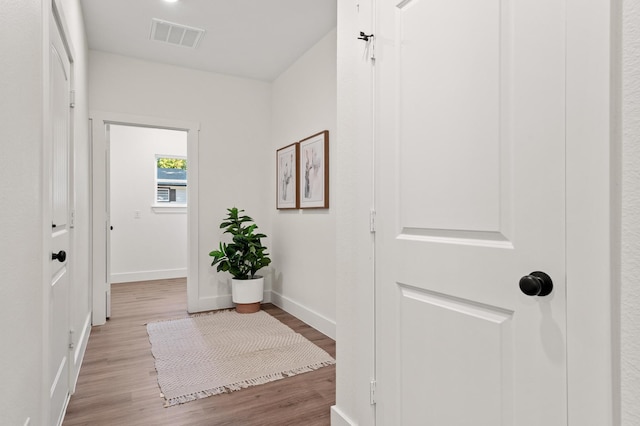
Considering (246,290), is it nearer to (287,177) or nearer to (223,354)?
(223,354)

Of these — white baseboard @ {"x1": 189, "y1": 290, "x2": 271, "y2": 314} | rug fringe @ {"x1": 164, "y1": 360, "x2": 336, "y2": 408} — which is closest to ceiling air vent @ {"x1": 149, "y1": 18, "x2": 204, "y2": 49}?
white baseboard @ {"x1": 189, "y1": 290, "x2": 271, "y2": 314}

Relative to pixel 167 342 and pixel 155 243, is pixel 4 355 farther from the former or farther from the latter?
pixel 155 243

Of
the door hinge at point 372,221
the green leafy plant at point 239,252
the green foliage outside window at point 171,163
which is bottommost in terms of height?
the green leafy plant at point 239,252

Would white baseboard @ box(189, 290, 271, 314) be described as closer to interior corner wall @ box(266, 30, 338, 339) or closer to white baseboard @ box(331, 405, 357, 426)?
interior corner wall @ box(266, 30, 338, 339)

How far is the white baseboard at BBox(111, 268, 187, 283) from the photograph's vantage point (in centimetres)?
557

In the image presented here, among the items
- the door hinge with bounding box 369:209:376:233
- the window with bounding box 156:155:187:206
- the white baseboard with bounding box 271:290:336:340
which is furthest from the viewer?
the window with bounding box 156:155:187:206

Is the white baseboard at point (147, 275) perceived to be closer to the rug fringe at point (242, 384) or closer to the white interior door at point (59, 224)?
the white interior door at point (59, 224)

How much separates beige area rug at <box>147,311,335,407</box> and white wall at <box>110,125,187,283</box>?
8.21 feet

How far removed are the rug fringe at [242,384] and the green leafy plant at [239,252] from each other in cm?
158

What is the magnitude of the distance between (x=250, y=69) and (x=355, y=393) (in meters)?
3.58

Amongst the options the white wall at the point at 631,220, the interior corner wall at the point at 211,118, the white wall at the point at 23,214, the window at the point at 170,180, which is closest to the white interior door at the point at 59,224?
the white wall at the point at 23,214

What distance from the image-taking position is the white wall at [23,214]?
38.6 inches

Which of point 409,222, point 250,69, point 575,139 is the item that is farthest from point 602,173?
point 250,69

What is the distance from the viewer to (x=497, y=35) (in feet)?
3.42
